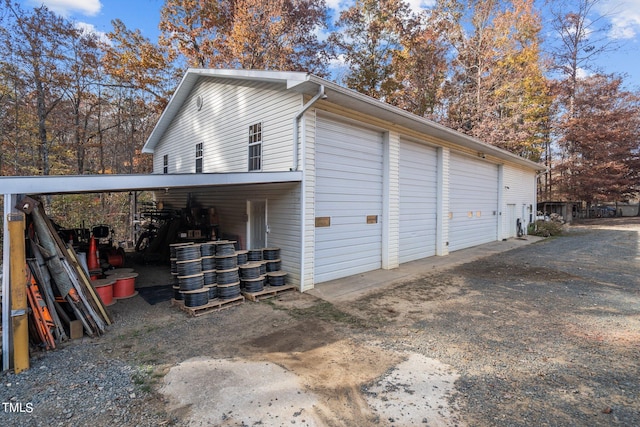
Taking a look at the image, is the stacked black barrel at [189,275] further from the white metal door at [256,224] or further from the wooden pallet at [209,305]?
the white metal door at [256,224]

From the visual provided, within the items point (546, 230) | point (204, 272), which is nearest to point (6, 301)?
point (204, 272)

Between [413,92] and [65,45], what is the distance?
1821cm

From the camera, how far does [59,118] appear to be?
44.7 feet

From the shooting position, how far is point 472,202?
1254cm

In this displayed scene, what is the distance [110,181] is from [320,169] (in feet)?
12.9

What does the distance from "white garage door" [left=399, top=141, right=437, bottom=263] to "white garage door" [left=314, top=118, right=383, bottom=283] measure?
1.12m

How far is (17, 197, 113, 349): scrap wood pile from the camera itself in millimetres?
3902

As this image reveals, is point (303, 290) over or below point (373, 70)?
below

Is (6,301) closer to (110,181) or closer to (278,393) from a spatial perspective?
(110,181)

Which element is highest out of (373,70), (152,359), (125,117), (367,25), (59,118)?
(367,25)

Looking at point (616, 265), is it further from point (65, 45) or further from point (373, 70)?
point (65, 45)

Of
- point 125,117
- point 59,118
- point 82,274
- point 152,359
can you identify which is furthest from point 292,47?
point 152,359

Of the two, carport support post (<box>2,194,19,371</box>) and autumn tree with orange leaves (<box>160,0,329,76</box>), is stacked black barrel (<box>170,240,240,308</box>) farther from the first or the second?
autumn tree with orange leaves (<box>160,0,329,76</box>)

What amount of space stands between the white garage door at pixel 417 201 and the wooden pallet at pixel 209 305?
5.17 m
